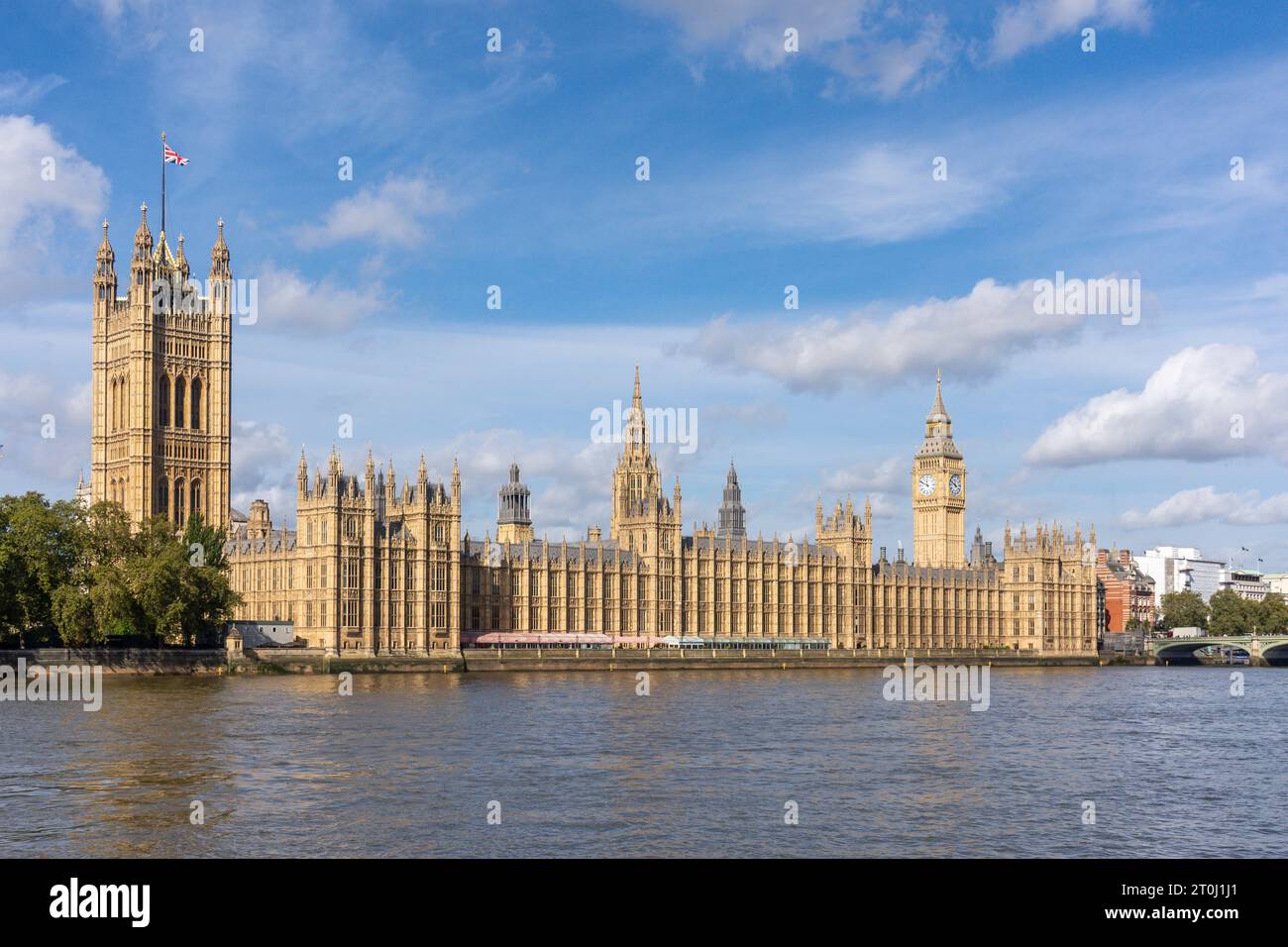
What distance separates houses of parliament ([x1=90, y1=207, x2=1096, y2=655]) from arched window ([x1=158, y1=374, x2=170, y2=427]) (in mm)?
131

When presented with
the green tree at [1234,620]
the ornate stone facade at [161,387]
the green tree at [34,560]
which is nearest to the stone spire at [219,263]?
the ornate stone facade at [161,387]

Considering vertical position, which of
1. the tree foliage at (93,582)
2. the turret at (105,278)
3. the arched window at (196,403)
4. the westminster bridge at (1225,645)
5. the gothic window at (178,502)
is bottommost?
the westminster bridge at (1225,645)

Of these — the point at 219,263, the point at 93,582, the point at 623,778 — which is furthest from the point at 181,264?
the point at 623,778

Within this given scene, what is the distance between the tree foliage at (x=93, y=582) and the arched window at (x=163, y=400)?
44.1 meters

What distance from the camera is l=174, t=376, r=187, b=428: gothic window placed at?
138875mm

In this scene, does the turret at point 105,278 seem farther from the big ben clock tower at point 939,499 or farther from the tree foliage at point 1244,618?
the tree foliage at point 1244,618

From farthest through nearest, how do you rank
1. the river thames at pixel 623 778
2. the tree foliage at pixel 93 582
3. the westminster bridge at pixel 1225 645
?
1. the westminster bridge at pixel 1225 645
2. the tree foliage at pixel 93 582
3. the river thames at pixel 623 778

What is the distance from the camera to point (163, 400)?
138 meters

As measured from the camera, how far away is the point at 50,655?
85.1 meters

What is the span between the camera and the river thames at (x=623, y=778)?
1189 inches

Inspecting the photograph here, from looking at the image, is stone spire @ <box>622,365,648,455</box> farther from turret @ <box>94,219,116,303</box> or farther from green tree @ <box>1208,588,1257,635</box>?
green tree @ <box>1208,588,1257,635</box>

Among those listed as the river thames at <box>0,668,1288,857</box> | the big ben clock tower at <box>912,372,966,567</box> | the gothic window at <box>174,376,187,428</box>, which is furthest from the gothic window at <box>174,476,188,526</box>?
the big ben clock tower at <box>912,372,966,567</box>
